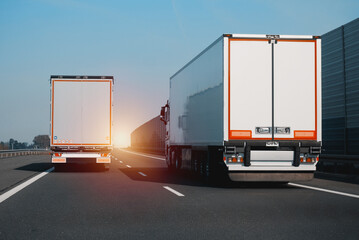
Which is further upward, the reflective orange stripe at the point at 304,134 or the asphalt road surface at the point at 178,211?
the reflective orange stripe at the point at 304,134

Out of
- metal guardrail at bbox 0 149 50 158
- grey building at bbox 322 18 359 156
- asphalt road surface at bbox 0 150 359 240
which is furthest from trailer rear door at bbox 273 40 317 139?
metal guardrail at bbox 0 149 50 158

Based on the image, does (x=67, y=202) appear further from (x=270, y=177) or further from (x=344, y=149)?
(x=344, y=149)

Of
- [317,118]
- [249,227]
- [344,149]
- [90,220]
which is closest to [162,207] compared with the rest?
[90,220]

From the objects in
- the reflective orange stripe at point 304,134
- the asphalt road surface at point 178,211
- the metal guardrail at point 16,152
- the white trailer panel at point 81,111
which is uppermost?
the white trailer panel at point 81,111

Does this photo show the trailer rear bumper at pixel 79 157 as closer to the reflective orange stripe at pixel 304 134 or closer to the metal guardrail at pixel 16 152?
the reflective orange stripe at pixel 304 134

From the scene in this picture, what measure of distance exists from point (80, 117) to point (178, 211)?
10.5 meters

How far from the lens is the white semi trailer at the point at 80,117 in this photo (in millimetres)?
17891

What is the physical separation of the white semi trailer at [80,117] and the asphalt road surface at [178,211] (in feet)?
16.3

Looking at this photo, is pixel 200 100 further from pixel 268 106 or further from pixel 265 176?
pixel 265 176

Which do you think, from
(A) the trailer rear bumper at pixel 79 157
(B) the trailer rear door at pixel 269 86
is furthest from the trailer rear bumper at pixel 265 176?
(A) the trailer rear bumper at pixel 79 157

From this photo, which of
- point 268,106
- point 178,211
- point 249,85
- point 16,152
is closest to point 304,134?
point 268,106

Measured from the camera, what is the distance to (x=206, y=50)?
43.1 feet

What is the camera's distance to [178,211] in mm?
8328

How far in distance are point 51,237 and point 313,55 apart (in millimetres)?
7786
